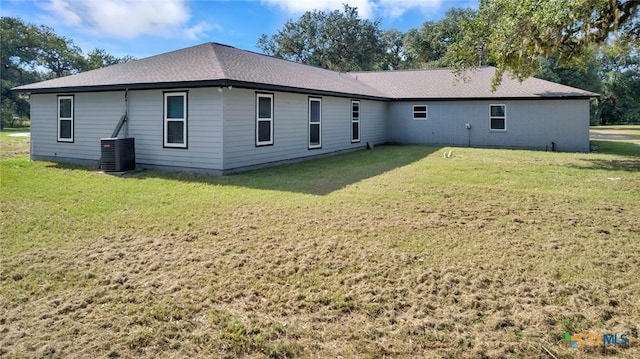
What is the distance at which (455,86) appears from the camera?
19.4 m

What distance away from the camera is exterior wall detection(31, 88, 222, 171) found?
10016 mm

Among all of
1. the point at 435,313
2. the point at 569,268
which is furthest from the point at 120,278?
the point at 569,268

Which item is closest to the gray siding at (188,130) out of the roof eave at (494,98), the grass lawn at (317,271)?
the grass lawn at (317,271)

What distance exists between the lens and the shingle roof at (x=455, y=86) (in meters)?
17.4

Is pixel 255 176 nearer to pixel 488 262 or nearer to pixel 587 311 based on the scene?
pixel 488 262

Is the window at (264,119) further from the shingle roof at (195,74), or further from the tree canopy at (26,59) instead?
the tree canopy at (26,59)

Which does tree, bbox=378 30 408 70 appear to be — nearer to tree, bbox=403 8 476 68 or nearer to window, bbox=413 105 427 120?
tree, bbox=403 8 476 68

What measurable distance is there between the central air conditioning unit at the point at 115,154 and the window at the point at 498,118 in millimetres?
13998

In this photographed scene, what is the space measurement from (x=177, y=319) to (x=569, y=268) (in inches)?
140

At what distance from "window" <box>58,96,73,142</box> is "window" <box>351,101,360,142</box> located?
9.06 meters

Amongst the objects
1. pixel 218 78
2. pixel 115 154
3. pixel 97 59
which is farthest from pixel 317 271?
pixel 97 59

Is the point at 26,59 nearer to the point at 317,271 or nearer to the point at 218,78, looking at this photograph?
the point at 218,78

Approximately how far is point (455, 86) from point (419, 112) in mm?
1906

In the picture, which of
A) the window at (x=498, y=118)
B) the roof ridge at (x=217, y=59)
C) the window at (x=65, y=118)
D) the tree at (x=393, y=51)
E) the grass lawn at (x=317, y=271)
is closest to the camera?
the grass lawn at (x=317, y=271)
